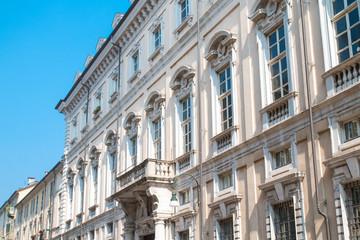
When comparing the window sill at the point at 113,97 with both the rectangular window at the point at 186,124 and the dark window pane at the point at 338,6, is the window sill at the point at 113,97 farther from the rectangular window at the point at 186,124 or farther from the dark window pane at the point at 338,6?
the dark window pane at the point at 338,6

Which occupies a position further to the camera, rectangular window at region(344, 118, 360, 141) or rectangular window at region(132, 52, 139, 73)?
rectangular window at region(132, 52, 139, 73)

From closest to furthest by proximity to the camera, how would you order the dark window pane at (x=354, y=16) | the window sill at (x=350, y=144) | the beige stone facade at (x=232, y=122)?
1. the window sill at (x=350, y=144)
2. the beige stone facade at (x=232, y=122)
3. the dark window pane at (x=354, y=16)

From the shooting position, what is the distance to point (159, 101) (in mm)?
23625

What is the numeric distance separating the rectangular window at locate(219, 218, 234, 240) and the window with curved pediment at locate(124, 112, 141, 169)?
29.9 ft

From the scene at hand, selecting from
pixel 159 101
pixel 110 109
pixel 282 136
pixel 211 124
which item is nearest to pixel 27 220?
pixel 110 109

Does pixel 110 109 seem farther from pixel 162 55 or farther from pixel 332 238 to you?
pixel 332 238

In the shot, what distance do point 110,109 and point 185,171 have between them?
37.7 ft

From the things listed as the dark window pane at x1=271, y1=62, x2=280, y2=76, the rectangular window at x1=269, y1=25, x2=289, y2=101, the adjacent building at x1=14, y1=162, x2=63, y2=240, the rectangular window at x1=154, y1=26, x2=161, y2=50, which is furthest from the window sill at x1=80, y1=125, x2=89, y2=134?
the dark window pane at x1=271, y1=62, x2=280, y2=76

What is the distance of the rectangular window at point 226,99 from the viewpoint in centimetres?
1848

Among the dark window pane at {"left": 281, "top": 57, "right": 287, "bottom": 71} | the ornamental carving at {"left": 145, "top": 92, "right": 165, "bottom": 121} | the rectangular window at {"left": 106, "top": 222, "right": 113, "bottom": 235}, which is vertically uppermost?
the ornamental carving at {"left": 145, "top": 92, "right": 165, "bottom": 121}

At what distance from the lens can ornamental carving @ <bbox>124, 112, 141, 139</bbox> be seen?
25.8 metres

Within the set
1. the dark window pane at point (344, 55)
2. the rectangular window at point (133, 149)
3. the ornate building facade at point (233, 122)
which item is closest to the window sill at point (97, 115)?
the ornate building facade at point (233, 122)

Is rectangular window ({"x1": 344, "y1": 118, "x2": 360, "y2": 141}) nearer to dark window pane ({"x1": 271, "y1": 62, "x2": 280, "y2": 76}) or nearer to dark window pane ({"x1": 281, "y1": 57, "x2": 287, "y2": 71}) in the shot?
dark window pane ({"x1": 281, "y1": 57, "x2": 287, "y2": 71})

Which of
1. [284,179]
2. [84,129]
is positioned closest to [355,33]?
[284,179]
